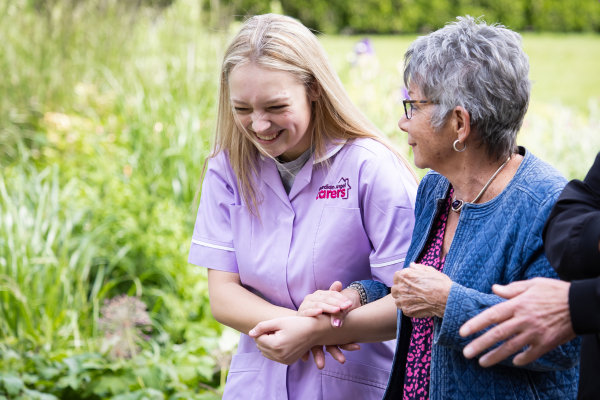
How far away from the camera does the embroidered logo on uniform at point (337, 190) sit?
87.9 inches

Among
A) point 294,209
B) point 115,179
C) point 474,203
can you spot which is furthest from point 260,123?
point 115,179

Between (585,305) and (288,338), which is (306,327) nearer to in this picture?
(288,338)

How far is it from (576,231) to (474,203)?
42 centimetres

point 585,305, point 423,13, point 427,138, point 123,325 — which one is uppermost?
point 423,13

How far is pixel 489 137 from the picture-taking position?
6.06 ft

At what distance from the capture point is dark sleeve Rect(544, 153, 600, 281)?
1.46m

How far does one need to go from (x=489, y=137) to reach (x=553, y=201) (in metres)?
0.24

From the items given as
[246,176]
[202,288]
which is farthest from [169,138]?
[246,176]

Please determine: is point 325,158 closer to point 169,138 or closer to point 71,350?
point 71,350

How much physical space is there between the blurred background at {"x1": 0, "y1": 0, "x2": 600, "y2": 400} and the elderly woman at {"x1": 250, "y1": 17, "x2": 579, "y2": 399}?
191 millimetres

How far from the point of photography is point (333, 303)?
207 cm

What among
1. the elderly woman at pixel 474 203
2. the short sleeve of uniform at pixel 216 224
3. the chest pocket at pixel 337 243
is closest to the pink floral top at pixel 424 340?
the elderly woman at pixel 474 203

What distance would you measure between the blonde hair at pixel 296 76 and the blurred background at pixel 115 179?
0.26m

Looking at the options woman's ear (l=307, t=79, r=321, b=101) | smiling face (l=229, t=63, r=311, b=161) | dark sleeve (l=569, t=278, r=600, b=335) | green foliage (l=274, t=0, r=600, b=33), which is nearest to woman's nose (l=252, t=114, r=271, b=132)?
smiling face (l=229, t=63, r=311, b=161)
